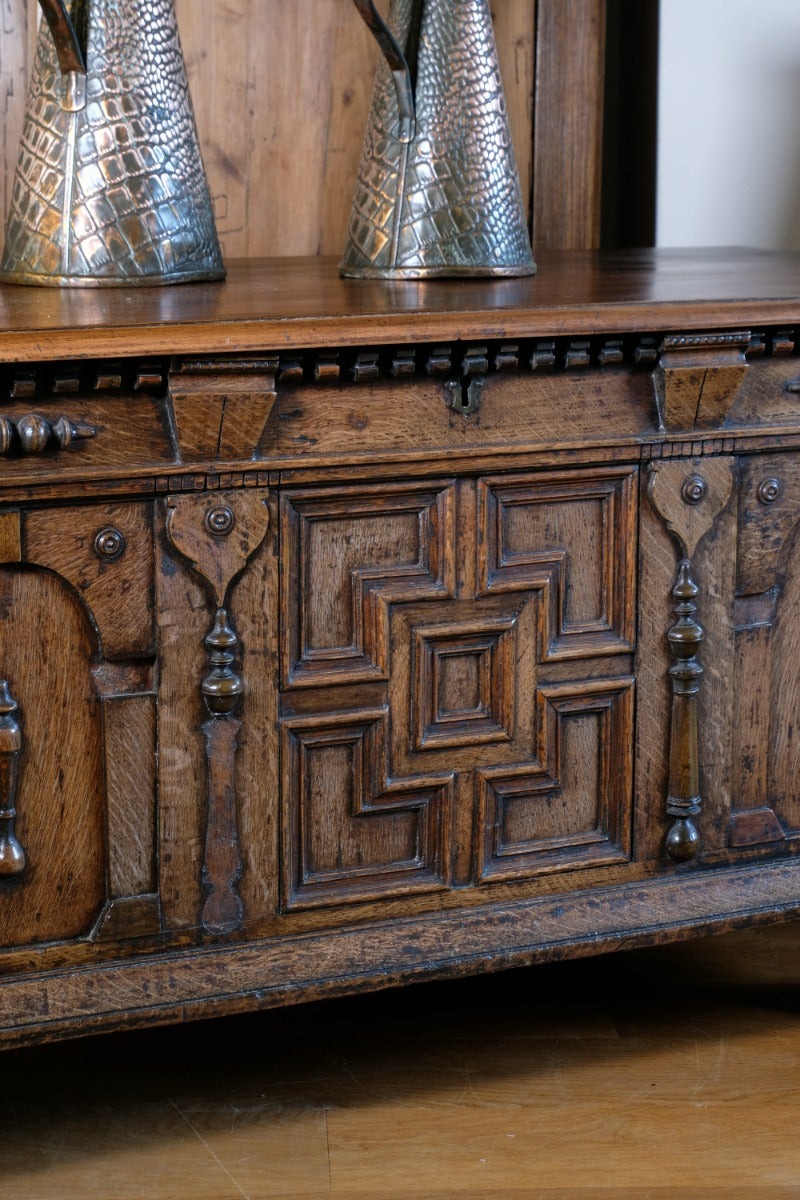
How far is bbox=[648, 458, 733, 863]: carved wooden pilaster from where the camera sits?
1.26 m

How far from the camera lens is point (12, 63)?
1539mm

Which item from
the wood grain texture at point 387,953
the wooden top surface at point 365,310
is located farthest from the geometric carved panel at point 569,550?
the wood grain texture at point 387,953

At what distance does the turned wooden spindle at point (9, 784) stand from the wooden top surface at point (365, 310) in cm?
26

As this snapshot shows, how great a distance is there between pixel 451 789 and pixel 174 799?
0.75 feet

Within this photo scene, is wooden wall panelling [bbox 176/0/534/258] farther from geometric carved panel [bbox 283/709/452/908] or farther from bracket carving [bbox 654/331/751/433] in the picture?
geometric carved panel [bbox 283/709/452/908]

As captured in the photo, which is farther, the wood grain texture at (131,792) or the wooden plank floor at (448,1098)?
the wooden plank floor at (448,1098)

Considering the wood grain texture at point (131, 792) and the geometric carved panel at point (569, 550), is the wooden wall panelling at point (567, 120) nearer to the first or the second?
the geometric carved panel at point (569, 550)

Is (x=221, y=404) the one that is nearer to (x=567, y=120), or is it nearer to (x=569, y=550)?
(x=569, y=550)

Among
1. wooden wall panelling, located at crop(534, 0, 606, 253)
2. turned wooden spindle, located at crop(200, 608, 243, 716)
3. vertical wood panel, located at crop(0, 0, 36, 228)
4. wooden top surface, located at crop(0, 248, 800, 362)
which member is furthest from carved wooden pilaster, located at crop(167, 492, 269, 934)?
wooden wall panelling, located at crop(534, 0, 606, 253)

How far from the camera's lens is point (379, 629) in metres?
1.20

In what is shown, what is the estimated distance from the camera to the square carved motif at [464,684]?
1223 mm

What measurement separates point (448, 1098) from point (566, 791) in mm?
329

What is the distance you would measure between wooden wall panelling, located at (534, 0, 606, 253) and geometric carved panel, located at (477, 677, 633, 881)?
0.69 meters

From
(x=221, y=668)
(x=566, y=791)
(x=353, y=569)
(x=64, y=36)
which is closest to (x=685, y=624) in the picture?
(x=566, y=791)
